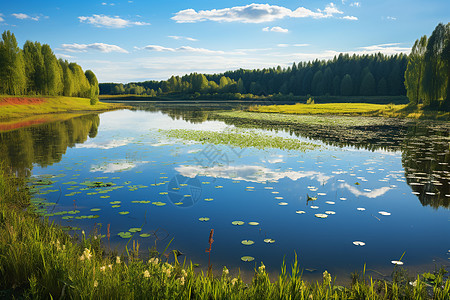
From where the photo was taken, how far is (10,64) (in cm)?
6147

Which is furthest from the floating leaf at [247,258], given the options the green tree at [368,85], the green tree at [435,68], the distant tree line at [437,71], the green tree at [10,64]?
the green tree at [368,85]

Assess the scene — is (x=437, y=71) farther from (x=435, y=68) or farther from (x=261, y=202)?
(x=261, y=202)

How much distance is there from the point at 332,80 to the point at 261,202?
445 feet

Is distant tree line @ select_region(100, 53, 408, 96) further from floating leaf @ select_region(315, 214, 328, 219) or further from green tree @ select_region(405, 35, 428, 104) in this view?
floating leaf @ select_region(315, 214, 328, 219)

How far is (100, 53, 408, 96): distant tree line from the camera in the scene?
114 meters

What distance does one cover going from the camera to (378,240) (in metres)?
6.30

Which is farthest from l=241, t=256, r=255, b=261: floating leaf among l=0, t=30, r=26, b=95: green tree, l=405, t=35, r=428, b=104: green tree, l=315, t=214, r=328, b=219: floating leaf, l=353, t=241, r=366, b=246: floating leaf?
l=0, t=30, r=26, b=95: green tree

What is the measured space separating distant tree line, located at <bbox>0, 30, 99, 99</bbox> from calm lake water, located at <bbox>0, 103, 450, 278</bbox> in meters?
59.2

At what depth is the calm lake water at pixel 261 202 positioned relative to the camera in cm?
587

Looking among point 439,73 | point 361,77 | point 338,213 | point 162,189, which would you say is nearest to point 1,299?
point 162,189

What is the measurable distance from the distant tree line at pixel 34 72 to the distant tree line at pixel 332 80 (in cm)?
7793

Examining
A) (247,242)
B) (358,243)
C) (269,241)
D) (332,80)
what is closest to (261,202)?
(269,241)

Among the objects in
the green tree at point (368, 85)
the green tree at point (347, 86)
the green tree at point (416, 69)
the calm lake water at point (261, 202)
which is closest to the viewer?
the calm lake water at point (261, 202)

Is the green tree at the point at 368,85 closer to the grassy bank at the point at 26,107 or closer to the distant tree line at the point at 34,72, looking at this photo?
the distant tree line at the point at 34,72
